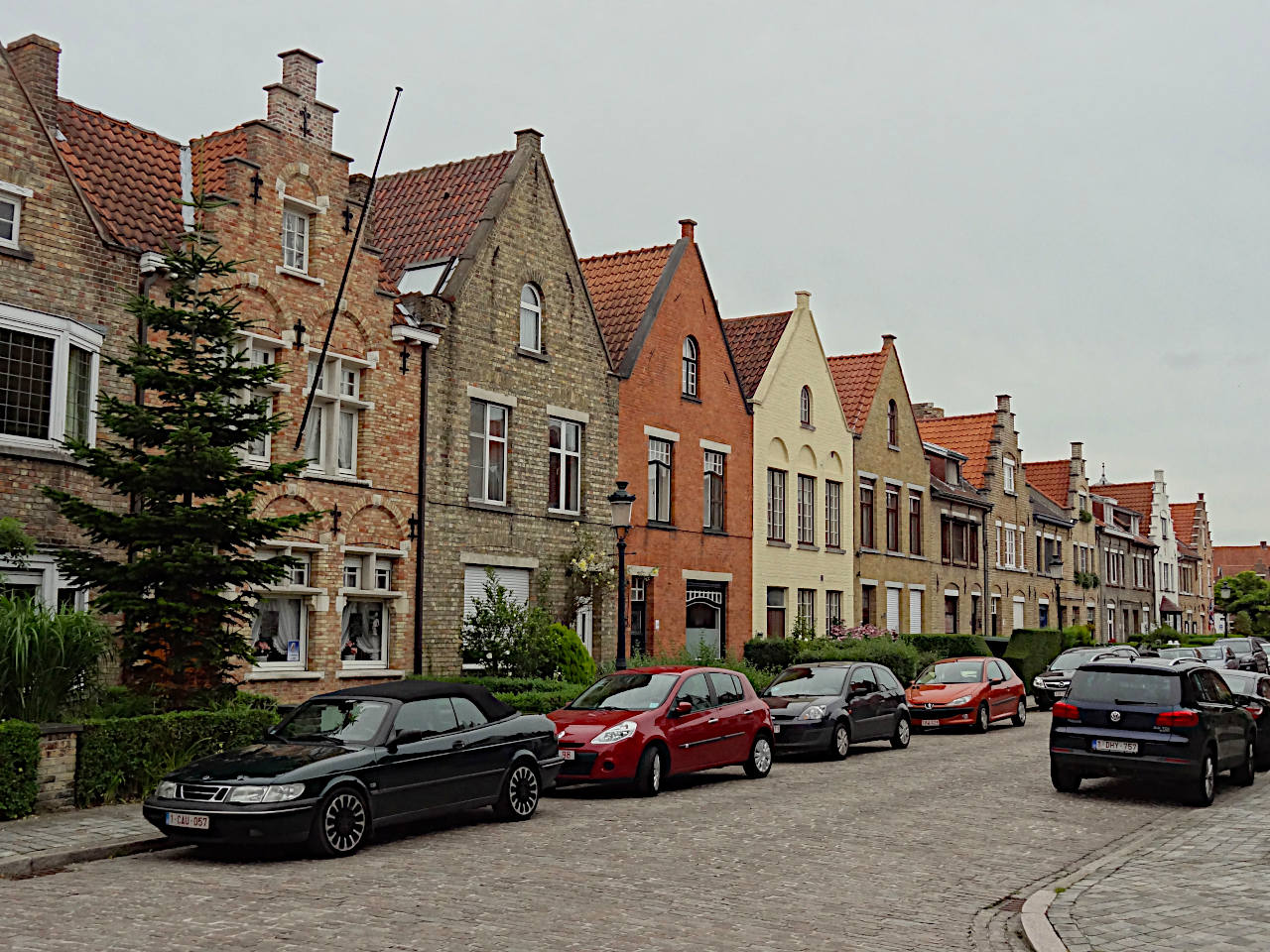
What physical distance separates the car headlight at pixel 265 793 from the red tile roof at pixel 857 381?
1165 inches

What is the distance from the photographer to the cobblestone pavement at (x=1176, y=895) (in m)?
8.48

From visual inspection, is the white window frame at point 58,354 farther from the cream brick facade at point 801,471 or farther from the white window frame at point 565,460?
the cream brick facade at point 801,471

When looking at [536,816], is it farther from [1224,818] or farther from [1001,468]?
[1001,468]

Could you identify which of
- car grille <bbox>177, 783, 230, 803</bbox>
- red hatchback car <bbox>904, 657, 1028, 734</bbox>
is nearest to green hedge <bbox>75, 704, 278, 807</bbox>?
car grille <bbox>177, 783, 230, 803</bbox>

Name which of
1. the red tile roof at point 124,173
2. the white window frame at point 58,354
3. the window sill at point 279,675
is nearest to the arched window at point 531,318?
the red tile roof at point 124,173

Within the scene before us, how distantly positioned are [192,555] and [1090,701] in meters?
11.0

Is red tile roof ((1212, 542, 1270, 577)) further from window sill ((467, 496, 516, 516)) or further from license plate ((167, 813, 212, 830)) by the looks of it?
license plate ((167, 813, 212, 830))

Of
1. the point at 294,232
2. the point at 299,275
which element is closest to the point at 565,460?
the point at 299,275

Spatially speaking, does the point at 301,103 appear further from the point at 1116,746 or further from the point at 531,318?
the point at 1116,746

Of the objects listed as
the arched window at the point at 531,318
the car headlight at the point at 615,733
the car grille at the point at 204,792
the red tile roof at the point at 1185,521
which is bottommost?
the car grille at the point at 204,792

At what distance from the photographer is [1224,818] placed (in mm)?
14508

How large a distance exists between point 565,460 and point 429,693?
13.6m

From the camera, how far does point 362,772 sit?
38.3 feet

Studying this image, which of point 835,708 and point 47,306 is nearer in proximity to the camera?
point 47,306
